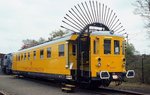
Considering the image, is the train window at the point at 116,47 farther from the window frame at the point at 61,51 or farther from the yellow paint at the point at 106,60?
the window frame at the point at 61,51

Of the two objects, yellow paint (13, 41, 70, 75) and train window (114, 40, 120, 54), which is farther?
yellow paint (13, 41, 70, 75)

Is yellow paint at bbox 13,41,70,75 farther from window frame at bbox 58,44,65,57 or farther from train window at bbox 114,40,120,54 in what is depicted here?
train window at bbox 114,40,120,54

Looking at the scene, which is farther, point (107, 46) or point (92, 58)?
point (107, 46)

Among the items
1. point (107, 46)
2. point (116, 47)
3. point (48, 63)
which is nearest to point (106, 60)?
point (107, 46)

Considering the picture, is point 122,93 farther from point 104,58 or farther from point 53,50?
point 53,50

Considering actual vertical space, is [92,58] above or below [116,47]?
below

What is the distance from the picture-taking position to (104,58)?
55.4 feet

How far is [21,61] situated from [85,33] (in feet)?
49.1

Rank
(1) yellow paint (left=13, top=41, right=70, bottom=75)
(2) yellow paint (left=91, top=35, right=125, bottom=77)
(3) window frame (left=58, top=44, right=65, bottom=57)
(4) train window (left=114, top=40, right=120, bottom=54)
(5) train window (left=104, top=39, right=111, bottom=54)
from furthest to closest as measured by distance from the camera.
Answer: (1) yellow paint (left=13, top=41, right=70, bottom=75), (3) window frame (left=58, top=44, right=65, bottom=57), (4) train window (left=114, top=40, right=120, bottom=54), (5) train window (left=104, top=39, right=111, bottom=54), (2) yellow paint (left=91, top=35, right=125, bottom=77)

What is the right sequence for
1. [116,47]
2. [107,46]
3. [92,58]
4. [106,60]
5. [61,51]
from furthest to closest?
[61,51]
[116,47]
[107,46]
[106,60]
[92,58]

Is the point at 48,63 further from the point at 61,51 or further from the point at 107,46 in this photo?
the point at 107,46

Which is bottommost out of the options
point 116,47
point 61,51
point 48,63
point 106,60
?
point 48,63

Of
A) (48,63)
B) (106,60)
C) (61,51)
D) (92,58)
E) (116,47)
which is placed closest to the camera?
(92,58)

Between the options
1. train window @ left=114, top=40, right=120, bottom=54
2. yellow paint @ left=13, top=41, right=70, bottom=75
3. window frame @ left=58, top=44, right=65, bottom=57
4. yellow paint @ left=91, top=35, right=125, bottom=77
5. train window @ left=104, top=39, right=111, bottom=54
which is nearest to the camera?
yellow paint @ left=91, top=35, right=125, bottom=77
